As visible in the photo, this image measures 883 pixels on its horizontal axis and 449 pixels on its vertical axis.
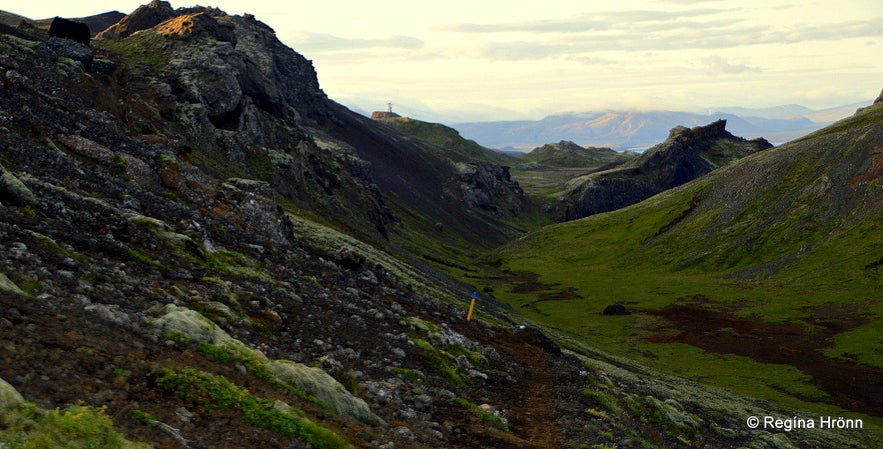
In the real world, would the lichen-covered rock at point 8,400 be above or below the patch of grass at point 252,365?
above

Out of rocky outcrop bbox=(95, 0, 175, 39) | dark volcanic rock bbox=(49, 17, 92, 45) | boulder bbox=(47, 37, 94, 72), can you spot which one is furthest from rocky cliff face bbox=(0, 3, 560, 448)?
rocky outcrop bbox=(95, 0, 175, 39)

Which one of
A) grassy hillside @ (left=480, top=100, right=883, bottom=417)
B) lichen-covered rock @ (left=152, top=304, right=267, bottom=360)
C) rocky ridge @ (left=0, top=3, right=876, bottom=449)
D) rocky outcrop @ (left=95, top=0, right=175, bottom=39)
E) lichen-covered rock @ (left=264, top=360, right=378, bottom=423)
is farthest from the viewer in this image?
rocky outcrop @ (left=95, top=0, right=175, bottom=39)

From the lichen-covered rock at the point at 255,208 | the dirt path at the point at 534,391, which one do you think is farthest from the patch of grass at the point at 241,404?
the lichen-covered rock at the point at 255,208

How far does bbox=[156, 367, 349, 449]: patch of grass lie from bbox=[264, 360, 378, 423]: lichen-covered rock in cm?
271

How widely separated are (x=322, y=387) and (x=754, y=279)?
454 ft

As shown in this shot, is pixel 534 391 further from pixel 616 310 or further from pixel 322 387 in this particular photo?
pixel 616 310

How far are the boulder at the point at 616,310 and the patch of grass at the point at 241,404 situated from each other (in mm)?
106231

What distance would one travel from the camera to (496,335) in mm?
43000

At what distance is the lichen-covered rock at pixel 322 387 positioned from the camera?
19656 millimetres

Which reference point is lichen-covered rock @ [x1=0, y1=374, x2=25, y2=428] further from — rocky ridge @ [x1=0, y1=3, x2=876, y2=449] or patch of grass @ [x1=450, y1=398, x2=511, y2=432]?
patch of grass @ [x1=450, y1=398, x2=511, y2=432]

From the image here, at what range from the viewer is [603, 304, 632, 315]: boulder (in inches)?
4596

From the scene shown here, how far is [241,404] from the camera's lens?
53.4ft

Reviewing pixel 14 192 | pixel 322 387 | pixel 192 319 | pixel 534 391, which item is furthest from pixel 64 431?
pixel 534 391

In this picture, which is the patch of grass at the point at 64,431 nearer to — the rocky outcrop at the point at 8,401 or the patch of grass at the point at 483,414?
the rocky outcrop at the point at 8,401
